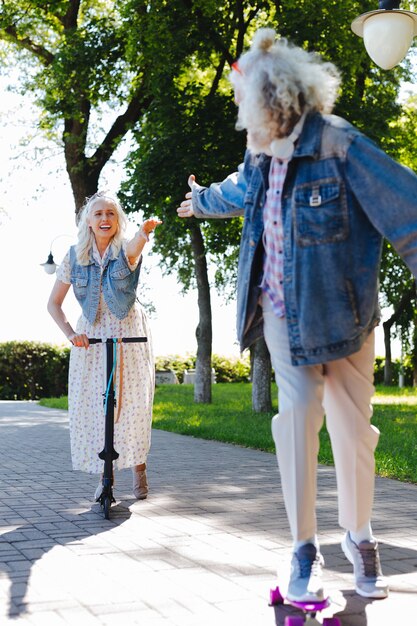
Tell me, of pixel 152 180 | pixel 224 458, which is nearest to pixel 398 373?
pixel 152 180

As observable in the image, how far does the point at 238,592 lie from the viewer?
4082 millimetres

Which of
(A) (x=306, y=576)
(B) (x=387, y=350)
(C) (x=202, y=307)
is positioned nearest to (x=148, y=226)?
(A) (x=306, y=576)

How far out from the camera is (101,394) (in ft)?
20.9

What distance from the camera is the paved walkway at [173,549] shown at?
149 inches

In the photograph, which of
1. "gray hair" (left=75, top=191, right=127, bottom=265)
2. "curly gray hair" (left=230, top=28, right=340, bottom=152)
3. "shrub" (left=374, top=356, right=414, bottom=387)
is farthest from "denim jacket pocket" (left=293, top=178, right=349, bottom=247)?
"shrub" (left=374, top=356, right=414, bottom=387)

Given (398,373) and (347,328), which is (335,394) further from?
(398,373)

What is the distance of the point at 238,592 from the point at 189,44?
14.4 meters

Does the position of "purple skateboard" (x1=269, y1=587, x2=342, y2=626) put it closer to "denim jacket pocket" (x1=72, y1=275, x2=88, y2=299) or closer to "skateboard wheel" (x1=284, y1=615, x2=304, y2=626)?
"skateboard wheel" (x1=284, y1=615, x2=304, y2=626)

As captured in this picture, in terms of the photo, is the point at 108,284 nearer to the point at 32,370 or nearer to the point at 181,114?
the point at 181,114

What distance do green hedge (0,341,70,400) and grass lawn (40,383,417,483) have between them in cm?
533

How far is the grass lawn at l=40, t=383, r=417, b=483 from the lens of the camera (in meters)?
9.24

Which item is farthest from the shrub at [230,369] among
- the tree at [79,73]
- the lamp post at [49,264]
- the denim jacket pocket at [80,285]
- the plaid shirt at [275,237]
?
the plaid shirt at [275,237]

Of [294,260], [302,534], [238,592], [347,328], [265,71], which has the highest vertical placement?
[265,71]

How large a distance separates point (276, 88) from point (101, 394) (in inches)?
134
